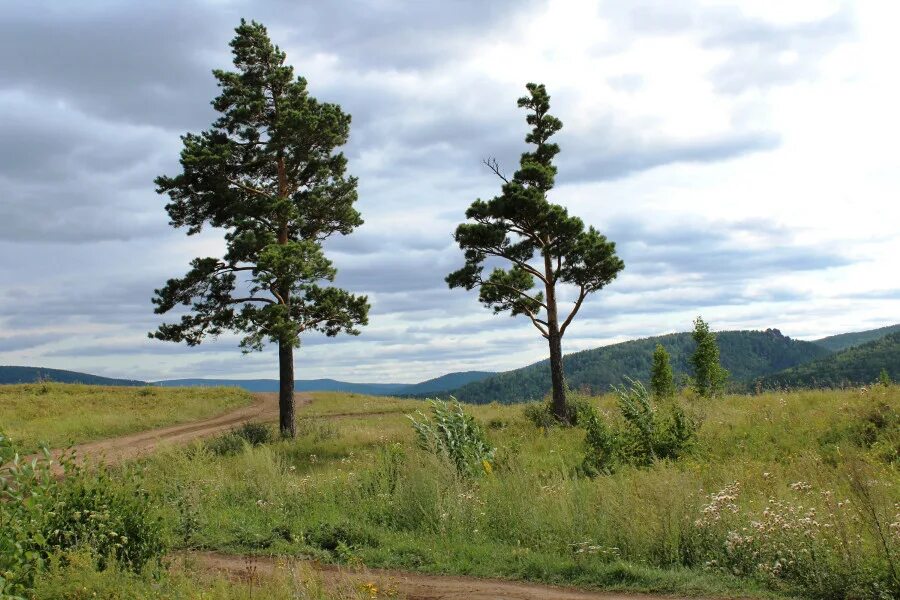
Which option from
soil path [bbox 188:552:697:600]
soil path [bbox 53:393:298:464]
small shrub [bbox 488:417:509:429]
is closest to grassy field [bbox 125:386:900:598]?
soil path [bbox 188:552:697:600]

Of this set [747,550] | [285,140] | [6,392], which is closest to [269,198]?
[285,140]

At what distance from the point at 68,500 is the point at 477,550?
547 centimetres

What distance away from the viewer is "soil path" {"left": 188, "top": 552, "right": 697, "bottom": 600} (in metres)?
7.41

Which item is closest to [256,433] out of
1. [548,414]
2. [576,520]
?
[548,414]

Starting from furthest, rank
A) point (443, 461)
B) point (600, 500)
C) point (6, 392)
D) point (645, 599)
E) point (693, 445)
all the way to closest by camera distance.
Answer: point (6, 392)
point (693, 445)
point (443, 461)
point (600, 500)
point (645, 599)

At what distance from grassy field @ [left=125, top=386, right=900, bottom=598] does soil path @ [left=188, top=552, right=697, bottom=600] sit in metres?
0.29

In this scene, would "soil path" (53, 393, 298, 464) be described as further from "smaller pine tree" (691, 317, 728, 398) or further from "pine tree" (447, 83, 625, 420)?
"smaller pine tree" (691, 317, 728, 398)

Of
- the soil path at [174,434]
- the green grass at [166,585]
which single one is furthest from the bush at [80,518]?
the soil path at [174,434]

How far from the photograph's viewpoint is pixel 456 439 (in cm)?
1451

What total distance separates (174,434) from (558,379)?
724 inches

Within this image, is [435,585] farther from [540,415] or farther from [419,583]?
[540,415]

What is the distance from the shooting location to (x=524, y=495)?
1048 cm

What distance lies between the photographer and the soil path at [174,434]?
22844mm

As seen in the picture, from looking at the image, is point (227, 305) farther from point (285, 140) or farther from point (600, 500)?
point (600, 500)
